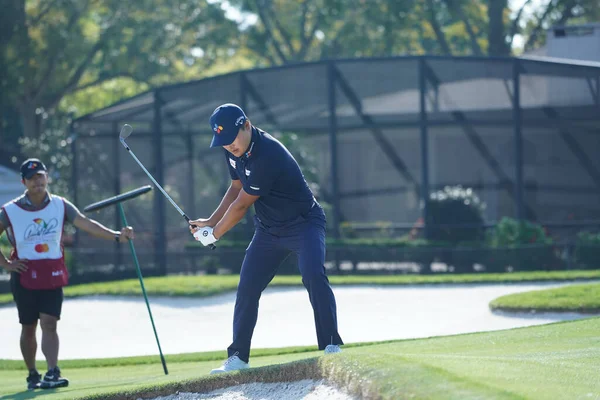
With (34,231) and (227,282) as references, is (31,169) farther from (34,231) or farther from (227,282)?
(227,282)

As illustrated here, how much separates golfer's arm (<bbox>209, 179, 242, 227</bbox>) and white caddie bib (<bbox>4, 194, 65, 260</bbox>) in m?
1.99

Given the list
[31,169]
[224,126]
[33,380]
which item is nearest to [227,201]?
[224,126]

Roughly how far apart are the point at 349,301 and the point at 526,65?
7.64m

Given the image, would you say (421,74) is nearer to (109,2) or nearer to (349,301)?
(349,301)

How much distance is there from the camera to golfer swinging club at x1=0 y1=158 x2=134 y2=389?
9617mm

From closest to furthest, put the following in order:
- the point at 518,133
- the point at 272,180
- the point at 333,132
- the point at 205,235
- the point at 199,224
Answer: the point at 272,180, the point at 205,235, the point at 199,224, the point at 518,133, the point at 333,132

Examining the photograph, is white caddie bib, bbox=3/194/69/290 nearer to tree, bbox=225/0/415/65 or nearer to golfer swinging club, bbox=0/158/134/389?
golfer swinging club, bbox=0/158/134/389

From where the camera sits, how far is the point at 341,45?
4238cm

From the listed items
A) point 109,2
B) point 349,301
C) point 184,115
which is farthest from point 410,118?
point 109,2

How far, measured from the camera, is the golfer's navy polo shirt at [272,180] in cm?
776

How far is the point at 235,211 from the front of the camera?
790 cm

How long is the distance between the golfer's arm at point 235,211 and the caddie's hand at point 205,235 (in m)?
0.03

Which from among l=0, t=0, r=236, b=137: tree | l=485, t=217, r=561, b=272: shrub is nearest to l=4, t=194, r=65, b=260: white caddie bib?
l=485, t=217, r=561, b=272: shrub

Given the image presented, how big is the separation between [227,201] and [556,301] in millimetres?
6497
